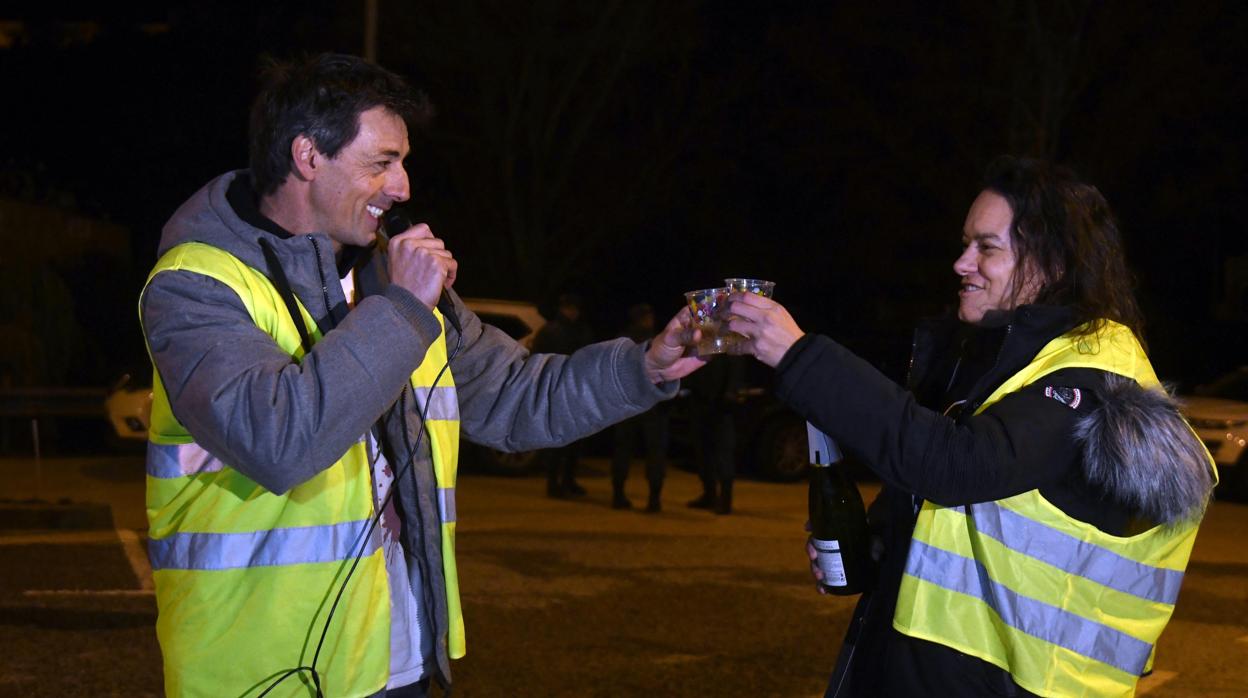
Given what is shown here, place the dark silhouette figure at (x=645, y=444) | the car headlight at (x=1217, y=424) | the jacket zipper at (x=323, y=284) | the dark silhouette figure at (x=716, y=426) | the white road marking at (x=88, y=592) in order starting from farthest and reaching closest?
the car headlight at (x=1217, y=424), the dark silhouette figure at (x=645, y=444), the dark silhouette figure at (x=716, y=426), the white road marking at (x=88, y=592), the jacket zipper at (x=323, y=284)

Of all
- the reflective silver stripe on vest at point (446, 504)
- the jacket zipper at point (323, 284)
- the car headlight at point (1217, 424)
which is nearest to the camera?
the jacket zipper at point (323, 284)

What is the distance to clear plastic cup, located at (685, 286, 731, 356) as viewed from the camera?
3203 mm

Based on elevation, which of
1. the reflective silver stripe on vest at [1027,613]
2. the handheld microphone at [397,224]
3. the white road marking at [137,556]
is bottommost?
the white road marking at [137,556]

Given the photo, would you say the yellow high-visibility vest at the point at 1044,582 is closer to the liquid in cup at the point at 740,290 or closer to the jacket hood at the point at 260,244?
the liquid in cup at the point at 740,290

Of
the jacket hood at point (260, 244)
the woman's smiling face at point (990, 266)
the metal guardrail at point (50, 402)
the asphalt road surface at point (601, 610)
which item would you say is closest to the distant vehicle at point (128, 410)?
the metal guardrail at point (50, 402)

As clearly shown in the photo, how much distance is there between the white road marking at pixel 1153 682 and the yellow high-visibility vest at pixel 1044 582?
4.23m

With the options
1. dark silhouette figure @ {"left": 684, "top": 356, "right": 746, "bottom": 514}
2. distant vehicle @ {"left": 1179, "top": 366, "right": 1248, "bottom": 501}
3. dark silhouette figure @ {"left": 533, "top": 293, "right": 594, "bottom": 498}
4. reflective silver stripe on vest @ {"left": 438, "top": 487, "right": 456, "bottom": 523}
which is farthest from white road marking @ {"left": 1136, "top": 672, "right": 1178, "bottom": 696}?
distant vehicle @ {"left": 1179, "top": 366, "right": 1248, "bottom": 501}

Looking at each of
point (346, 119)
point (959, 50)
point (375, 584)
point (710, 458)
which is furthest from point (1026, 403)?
point (959, 50)

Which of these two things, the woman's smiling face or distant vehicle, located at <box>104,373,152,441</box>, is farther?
distant vehicle, located at <box>104,373,152,441</box>

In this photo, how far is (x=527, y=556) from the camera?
401 inches

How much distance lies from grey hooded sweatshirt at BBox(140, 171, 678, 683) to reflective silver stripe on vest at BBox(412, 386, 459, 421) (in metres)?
0.02

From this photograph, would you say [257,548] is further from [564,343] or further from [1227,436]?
[1227,436]

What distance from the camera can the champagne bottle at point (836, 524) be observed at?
3.39m

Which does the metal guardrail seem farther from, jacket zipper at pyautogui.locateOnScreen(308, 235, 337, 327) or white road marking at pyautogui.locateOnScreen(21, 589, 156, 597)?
jacket zipper at pyautogui.locateOnScreen(308, 235, 337, 327)
